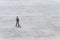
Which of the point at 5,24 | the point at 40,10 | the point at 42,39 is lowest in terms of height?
the point at 42,39

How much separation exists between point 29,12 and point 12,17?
9.02 feet

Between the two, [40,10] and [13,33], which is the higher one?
[40,10]

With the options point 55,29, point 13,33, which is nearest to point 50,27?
point 55,29

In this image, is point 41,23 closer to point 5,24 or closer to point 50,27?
point 50,27

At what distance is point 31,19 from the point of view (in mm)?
20422

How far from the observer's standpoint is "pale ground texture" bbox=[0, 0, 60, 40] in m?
16.9

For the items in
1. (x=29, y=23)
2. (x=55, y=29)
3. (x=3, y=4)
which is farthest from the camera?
(x=3, y=4)

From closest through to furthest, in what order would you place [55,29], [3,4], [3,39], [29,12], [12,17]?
[3,39] → [55,29] → [12,17] → [29,12] → [3,4]

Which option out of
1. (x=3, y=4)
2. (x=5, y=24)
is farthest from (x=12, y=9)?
(x=5, y=24)

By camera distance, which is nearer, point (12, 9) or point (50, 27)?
point (50, 27)

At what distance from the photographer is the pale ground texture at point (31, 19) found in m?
16.9

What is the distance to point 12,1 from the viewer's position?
1059 inches

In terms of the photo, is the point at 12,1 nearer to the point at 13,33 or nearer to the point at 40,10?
the point at 40,10

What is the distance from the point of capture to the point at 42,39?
637 inches
